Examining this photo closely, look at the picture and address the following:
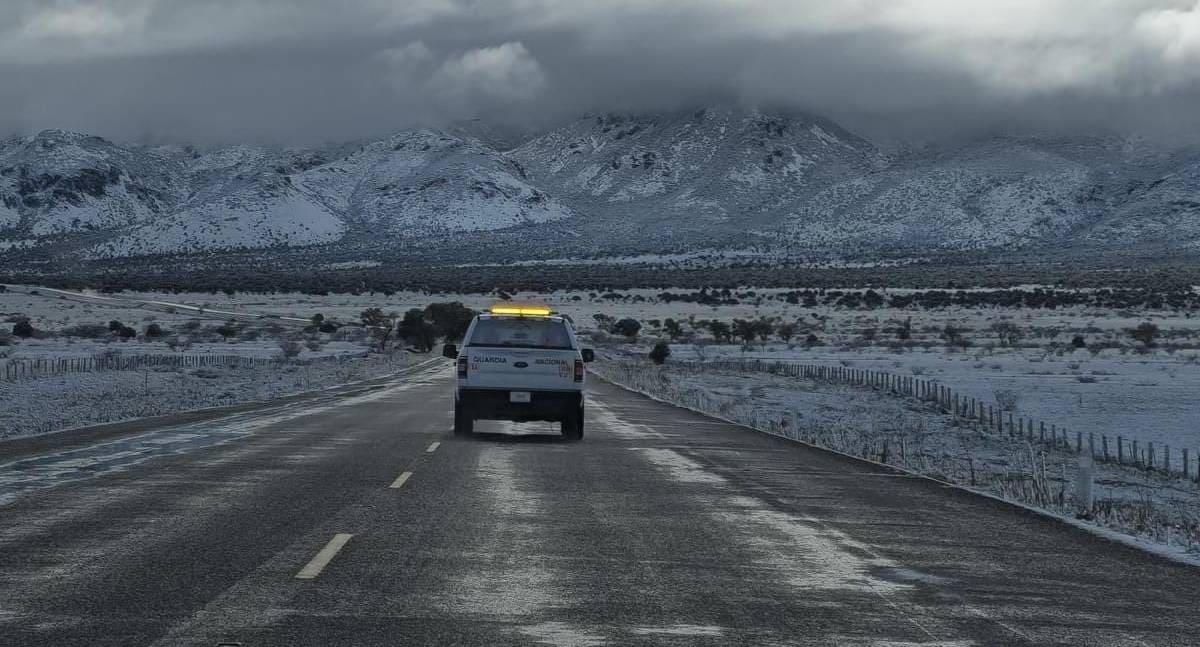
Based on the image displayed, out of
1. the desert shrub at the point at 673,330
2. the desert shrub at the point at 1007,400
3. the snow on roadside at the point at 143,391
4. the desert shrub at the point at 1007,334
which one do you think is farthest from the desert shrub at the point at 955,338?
the desert shrub at the point at 1007,400

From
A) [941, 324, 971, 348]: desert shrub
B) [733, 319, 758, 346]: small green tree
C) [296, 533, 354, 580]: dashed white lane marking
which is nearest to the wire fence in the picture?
[296, 533, 354, 580]: dashed white lane marking

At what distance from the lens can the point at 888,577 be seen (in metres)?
10.3

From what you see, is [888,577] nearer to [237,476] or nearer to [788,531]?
[788,531]

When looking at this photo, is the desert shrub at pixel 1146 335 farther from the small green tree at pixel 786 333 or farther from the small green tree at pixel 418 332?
the small green tree at pixel 418 332

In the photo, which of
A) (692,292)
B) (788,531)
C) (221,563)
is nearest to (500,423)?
(788,531)

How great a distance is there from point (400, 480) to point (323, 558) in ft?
18.3

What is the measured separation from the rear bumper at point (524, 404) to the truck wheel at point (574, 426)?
0.30ft

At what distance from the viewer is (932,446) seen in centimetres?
3106

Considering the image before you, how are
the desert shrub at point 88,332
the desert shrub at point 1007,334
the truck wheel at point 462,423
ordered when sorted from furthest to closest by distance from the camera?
the desert shrub at point 88,332
the desert shrub at point 1007,334
the truck wheel at point 462,423

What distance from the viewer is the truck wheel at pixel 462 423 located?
23.1 metres

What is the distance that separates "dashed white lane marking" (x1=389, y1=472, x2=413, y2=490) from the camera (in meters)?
15.4

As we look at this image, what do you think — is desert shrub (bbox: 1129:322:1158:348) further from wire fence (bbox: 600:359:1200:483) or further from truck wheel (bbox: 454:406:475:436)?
truck wheel (bbox: 454:406:475:436)

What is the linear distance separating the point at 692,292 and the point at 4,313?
206 ft

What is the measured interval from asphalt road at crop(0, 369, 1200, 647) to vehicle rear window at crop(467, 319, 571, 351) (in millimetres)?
4410
